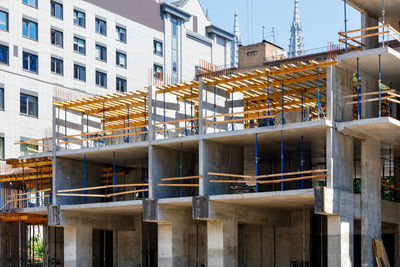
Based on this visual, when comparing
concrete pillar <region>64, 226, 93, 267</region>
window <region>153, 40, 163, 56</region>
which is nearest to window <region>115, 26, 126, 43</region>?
window <region>153, 40, 163, 56</region>

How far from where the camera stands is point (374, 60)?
103ft

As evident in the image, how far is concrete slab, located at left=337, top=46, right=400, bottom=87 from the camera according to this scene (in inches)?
1202

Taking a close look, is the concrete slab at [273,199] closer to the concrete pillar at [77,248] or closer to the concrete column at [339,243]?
the concrete column at [339,243]

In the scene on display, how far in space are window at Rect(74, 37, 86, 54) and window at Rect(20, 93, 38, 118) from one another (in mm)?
7507

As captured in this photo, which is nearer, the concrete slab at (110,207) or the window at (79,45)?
the concrete slab at (110,207)

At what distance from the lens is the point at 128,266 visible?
1774 inches

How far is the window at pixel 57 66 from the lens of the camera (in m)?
57.8

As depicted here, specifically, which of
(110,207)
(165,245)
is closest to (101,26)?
(110,207)

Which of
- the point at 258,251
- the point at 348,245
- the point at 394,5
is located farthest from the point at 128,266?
the point at 394,5

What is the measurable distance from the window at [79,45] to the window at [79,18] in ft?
4.27

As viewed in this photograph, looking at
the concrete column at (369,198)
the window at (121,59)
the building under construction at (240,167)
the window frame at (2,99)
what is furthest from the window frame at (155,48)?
the concrete column at (369,198)

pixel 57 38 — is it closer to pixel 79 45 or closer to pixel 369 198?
pixel 79 45

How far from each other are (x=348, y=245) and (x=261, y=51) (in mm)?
40484

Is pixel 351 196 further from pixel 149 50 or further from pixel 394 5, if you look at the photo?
pixel 149 50
